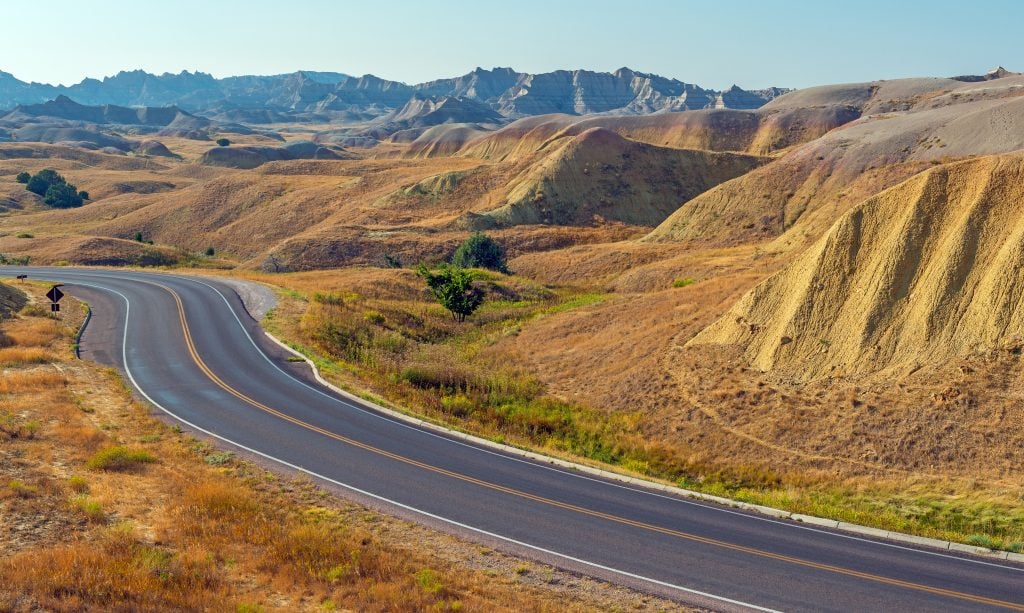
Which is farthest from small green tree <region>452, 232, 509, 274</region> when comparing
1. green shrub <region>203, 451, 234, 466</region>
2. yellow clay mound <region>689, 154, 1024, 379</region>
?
green shrub <region>203, 451, 234, 466</region>

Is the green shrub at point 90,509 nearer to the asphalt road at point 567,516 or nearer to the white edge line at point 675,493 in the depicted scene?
the asphalt road at point 567,516

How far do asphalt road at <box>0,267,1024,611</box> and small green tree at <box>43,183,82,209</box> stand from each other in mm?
92859

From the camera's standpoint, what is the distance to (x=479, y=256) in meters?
66.1

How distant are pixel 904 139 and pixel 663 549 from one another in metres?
68.2

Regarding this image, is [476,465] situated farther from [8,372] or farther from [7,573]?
[8,372]

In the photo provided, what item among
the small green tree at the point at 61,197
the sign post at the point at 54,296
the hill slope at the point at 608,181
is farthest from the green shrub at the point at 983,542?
the small green tree at the point at 61,197

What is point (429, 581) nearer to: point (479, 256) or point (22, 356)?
point (22, 356)

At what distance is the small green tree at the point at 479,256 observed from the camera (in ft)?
216

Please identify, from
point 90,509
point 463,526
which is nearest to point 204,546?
point 90,509

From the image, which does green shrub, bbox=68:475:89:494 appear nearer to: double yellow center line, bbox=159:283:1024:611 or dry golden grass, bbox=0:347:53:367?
double yellow center line, bbox=159:283:1024:611

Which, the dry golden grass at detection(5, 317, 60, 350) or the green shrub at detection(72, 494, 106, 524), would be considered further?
the dry golden grass at detection(5, 317, 60, 350)

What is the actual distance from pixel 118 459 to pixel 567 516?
37.6 ft

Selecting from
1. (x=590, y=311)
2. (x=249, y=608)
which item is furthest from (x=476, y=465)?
(x=590, y=311)

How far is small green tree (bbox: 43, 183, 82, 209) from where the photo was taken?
10419 cm
